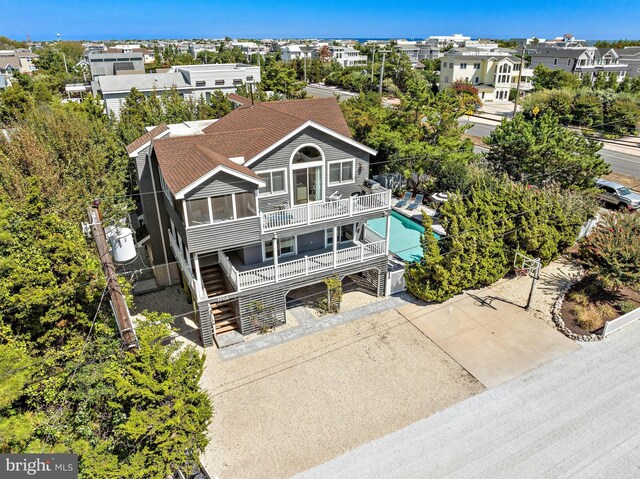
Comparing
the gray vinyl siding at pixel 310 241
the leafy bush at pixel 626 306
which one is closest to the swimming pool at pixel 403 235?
the gray vinyl siding at pixel 310 241

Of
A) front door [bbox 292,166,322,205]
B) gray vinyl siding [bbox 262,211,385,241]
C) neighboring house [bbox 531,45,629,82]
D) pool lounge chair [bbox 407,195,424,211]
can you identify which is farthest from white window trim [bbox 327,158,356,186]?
neighboring house [bbox 531,45,629,82]

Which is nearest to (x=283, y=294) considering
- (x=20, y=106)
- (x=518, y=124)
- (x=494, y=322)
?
(x=494, y=322)

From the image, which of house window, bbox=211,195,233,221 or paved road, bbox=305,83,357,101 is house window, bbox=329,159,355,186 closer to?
house window, bbox=211,195,233,221


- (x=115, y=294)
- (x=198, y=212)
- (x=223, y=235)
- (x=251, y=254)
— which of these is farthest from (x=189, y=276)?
(x=115, y=294)

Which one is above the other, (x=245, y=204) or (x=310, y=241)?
(x=245, y=204)

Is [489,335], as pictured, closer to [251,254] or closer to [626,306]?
[626,306]

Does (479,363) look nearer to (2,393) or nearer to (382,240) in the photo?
(382,240)

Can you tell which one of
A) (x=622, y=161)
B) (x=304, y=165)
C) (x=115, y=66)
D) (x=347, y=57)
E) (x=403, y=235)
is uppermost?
(x=347, y=57)
